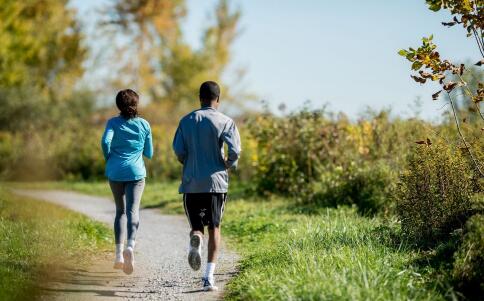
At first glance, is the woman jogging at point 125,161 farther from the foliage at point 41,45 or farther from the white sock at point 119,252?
the foliage at point 41,45

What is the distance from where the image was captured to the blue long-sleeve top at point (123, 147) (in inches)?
294

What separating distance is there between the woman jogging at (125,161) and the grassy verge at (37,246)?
1.02 m

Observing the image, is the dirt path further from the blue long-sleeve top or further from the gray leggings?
the blue long-sleeve top

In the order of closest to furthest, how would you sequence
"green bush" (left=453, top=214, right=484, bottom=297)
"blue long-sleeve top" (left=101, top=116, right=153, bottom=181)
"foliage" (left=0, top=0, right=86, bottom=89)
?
"green bush" (left=453, top=214, right=484, bottom=297)
"blue long-sleeve top" (left=101, top=116, right=153, bottom=181)
"foliage" (left=0, top=0, right=86, bottom=89)

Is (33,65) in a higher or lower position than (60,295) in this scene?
higher

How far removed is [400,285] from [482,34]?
334 cm

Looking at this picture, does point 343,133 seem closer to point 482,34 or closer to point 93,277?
point 482,34

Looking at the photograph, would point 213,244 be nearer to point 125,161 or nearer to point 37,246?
point 125,161

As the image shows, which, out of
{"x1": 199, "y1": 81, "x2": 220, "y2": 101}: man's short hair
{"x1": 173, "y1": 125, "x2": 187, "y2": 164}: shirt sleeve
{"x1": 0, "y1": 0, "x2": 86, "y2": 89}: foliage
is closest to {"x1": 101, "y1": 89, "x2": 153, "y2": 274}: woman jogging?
{"x1": 173, "y1": 125, "x2": 187, "y2": 164}: shirt sleeve

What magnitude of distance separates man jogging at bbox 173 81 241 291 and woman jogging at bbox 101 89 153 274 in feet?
3.34

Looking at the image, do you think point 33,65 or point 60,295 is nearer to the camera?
point 60,295

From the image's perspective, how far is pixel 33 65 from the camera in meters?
37.6

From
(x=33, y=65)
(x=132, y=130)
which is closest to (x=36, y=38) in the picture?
(x=33, y=65)

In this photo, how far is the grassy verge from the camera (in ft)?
23.0
